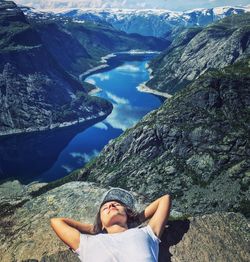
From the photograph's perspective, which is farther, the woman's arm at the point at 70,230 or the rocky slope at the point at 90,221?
the rocky slope at the point at 90,221

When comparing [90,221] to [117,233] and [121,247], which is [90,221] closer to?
[117,233]

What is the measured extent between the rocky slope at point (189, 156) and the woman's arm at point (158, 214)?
14539 centimetres

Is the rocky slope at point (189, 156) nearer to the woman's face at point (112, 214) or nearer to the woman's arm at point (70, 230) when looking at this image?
the woman's arm at point (70, 230)

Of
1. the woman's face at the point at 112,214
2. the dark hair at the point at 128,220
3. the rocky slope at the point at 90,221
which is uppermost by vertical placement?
the woman's face at the point at 112,214

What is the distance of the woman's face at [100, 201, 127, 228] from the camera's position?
14.7 m

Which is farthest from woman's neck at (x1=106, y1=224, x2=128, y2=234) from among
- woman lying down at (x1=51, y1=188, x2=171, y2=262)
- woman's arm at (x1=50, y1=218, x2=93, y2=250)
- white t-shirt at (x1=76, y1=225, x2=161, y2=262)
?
woman's arm at (x1=50, y1=218, x2=93, y2=250)

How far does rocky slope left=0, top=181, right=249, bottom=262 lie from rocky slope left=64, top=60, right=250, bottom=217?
138181 millimetres

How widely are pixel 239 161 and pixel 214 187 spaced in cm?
1893

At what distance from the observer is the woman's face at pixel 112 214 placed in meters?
14.7

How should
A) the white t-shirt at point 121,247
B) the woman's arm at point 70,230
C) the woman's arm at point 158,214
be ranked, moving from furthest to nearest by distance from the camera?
1. the woman's arm at point 158,214
2. the woman's arm at point 70,230
3. the white t-shirt at point 121,247

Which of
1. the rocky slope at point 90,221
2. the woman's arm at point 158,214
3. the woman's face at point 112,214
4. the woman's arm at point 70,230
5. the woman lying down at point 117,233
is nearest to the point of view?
the woman lying down at point 117,233

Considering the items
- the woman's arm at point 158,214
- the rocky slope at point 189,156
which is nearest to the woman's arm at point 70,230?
the woman's arm at point 158,214

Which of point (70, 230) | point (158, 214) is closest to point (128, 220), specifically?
point (158, 214)

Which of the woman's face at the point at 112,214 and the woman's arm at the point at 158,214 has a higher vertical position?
the woman's face at the point at 112,214
